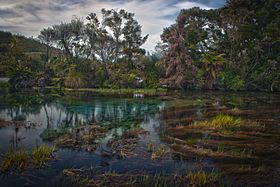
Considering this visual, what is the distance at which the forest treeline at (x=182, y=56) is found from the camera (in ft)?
148

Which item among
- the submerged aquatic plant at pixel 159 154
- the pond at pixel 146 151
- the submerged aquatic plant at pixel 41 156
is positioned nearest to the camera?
the pond at pixel 146 151

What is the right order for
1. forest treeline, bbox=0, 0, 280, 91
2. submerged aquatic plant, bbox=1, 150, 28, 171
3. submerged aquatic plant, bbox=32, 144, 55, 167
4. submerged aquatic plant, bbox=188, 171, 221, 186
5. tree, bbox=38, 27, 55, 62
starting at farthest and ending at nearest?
tree, bbox=38, 27, 55, 62 → forest treeline, bbox=0, 0, 280, 91 → submerged aquatic plant, bbox=32, 144, 55, 167 → submerged aquatic plant, bbox=1, 150, 28, 171 → submerged aquatic plant, bbox=188, 171, 221, 186

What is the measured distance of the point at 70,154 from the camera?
10695mm

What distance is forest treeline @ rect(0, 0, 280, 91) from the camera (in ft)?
148

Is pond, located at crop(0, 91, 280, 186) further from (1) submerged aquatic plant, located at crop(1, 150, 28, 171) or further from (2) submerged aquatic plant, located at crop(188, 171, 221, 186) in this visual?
(1) submerged aquatic plant, located at crop(1, 150, 28, 171)

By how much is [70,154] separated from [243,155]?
6661 mm

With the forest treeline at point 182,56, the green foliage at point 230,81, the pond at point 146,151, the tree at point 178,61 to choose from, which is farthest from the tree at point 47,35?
the pond at point 146,151

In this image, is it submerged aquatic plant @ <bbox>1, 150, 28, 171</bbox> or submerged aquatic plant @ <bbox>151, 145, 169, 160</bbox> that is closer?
submerged aquatic plant @ <bbox>1, 150, 28, 171</bbox>

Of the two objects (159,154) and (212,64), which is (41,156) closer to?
(159,154)

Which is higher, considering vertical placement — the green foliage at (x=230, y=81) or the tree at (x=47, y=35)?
the tree at (x=47, y=35)

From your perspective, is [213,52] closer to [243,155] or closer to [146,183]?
[243,155]

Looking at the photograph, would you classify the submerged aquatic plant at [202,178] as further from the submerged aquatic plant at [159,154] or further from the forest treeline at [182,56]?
the forest treeline at [182,56]

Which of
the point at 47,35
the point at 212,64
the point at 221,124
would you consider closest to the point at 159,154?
the point at 221,124

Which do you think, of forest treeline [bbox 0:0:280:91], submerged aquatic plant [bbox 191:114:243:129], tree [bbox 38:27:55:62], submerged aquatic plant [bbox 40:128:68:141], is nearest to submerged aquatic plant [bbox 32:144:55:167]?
submerged aquatic plant [bbox 40:128:68:141]
